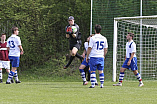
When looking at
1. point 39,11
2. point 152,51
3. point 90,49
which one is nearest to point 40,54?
point 39,11

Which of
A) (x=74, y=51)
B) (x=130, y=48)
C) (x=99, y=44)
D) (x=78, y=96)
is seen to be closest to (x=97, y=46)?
(x=99, y=44)

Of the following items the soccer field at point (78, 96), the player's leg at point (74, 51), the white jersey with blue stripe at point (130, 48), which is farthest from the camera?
the player's leg at point (74, 51)

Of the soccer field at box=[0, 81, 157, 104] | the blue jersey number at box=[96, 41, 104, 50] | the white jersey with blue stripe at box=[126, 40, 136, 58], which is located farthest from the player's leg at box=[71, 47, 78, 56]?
the soccer field at box=[0, 81, 157, 104]

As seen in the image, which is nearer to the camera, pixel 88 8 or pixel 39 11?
pixel 39 11

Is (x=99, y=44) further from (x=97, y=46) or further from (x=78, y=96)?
(x=78, y=96)

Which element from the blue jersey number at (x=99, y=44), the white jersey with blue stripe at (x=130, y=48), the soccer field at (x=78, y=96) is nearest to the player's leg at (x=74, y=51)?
the white jersey with blue stripe at (x=130, y=48)

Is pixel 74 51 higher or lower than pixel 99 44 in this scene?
lower

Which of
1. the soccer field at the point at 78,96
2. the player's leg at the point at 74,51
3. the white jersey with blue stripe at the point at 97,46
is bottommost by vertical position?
the soccer field at the point at 78,96

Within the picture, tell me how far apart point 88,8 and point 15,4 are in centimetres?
488

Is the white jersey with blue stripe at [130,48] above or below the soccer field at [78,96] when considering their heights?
above

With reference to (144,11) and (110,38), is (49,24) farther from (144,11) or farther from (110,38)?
(144,11)

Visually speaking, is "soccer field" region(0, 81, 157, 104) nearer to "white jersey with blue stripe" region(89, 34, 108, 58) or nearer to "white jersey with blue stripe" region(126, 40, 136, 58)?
"white jersey with blue stripe" region(89, 34, 108, 58)

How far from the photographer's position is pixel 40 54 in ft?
74.5

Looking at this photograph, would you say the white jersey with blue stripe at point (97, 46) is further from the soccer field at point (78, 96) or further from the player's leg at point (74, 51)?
the player's leg at point (74, 51)
